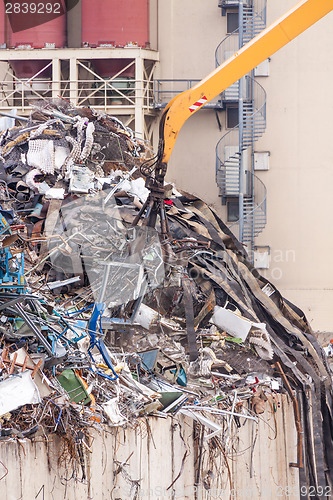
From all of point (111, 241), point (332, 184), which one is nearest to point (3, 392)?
point (111, 241)

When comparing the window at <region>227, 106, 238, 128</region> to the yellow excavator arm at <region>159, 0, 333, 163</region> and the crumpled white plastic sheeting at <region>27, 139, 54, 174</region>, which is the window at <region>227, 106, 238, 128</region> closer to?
the crumpled white plastic sheeting at <region>27, 139, 54, 174</region>

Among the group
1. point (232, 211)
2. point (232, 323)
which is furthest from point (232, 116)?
point (232, 323)

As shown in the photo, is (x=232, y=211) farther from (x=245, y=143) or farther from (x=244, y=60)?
(x=244, y=60)

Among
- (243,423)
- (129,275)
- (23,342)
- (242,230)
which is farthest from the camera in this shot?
(242,230)

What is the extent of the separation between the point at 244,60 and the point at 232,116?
1096cm

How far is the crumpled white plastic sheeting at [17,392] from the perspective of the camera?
611 cm

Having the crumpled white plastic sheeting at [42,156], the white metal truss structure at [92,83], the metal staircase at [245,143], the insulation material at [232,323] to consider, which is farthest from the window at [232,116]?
the insulation material at [232,323]

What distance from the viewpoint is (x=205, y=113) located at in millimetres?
20281

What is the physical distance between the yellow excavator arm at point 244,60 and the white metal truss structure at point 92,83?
946 cm

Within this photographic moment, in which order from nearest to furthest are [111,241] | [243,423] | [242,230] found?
[243,423], [111,241], [242,230]

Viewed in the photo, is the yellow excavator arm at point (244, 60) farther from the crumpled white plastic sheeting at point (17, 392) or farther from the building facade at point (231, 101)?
the building facade at point (231, 101)

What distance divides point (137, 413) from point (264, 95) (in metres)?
14.3

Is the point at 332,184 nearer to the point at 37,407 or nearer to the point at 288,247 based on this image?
the point at 288,247

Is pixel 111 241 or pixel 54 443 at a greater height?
pixel 111 241
